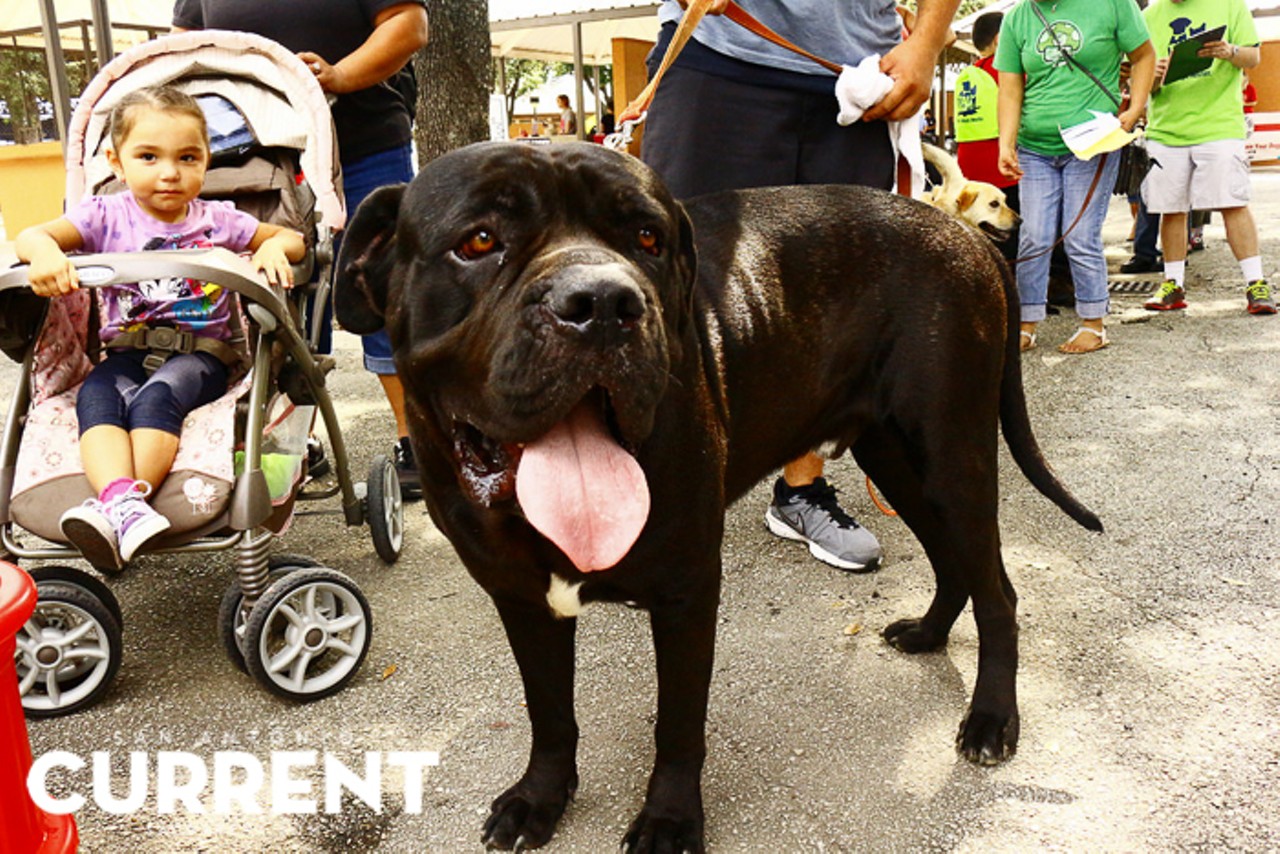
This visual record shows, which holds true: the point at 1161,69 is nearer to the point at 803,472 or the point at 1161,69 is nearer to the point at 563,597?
the point at 803,472

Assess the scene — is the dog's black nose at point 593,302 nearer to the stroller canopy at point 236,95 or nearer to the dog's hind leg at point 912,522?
the dog's hind leg at point 912,522

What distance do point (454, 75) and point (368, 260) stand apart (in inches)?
187

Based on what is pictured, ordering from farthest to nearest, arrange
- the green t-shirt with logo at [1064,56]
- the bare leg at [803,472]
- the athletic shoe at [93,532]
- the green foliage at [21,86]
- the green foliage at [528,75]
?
the green foliage at [528,75], the green foliage at [21,86], the green t-shirt with logo at [1064,56], the bare leg at [803,472], the athletic shoe at [93,532]

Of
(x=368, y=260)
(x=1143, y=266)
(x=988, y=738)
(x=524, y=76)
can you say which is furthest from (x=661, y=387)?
(x=524, y=76)

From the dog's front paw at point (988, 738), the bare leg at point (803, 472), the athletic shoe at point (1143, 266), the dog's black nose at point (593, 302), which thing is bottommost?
the athletic shoe at point (1143, 266)

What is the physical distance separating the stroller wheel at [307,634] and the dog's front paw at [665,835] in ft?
3.60

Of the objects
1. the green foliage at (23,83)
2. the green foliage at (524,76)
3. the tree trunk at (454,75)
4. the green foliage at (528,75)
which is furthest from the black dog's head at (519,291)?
the green foliage at (524,76)

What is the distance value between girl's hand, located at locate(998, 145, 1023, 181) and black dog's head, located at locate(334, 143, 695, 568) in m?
5.01

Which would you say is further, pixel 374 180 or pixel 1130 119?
pixel 1130 119

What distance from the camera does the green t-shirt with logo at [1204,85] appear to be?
6754mm

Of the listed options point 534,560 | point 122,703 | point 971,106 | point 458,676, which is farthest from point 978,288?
point 971,106

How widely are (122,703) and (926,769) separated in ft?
7.03

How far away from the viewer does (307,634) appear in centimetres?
273

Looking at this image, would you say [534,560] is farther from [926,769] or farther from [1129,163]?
[1129,163]
